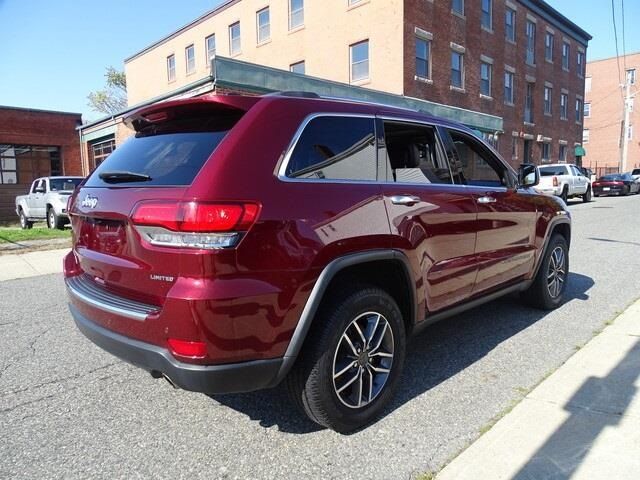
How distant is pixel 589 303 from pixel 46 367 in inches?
215

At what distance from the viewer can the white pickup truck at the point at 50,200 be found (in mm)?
14758

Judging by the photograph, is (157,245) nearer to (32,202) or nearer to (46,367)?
(46,367)

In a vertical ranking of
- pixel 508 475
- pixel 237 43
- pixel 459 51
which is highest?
pixel 237 43

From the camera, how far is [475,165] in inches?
164

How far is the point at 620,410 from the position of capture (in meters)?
3.08

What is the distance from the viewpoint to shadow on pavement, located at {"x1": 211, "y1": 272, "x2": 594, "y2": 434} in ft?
10.3

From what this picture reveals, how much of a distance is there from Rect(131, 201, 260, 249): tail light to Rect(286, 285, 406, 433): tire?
0.74 metres

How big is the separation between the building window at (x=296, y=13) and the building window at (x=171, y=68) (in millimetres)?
13333

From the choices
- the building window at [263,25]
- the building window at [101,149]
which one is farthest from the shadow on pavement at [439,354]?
the building window at [263,25]

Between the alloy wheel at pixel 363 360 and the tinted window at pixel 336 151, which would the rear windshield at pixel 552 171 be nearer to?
the tinted window at pixel 336 151

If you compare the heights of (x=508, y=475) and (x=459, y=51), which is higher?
(x=459, y=51)

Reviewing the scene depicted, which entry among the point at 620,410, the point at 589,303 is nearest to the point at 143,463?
the point at 620,410

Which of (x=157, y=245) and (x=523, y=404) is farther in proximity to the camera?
(x=523, y=404)

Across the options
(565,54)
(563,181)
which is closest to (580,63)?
(565,54)
